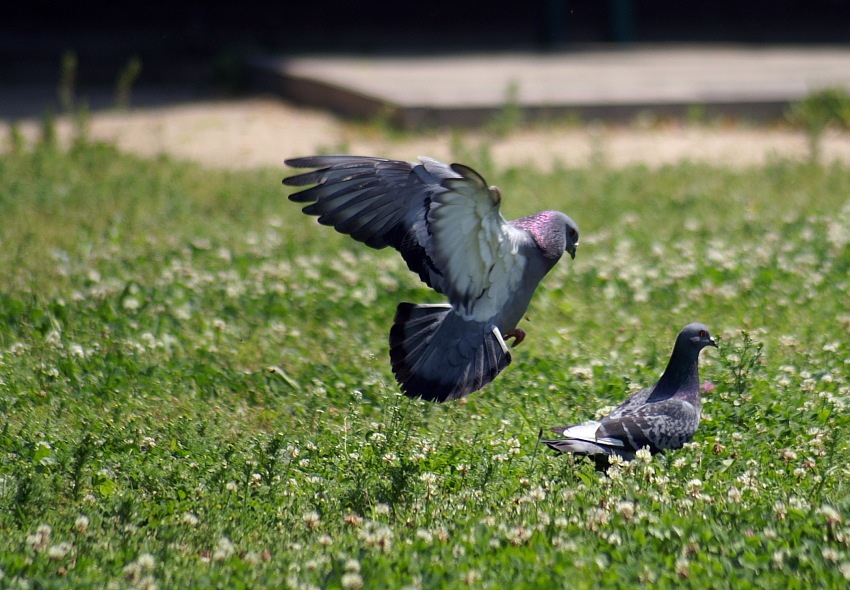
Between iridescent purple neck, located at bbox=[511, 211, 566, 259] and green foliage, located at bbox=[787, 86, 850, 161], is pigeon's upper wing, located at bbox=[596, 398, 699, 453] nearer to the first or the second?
iridescent purple neck, located at bbox=[511, 211, 566, 259]

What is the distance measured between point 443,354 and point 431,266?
328mm

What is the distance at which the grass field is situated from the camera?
10.3ft

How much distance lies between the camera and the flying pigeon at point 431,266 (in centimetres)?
401

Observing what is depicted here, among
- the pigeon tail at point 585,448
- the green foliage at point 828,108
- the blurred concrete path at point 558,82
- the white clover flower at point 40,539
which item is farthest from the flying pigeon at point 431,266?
the green foliage at point 828,108

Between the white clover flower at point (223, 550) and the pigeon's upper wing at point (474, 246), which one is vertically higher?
the pigeon's upper wing at point (474, 246)

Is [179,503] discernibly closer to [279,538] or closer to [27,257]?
[279,538]

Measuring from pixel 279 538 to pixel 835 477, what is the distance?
1.76 m

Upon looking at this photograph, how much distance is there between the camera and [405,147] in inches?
380

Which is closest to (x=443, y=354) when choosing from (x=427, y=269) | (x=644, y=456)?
(x=427, y=269)

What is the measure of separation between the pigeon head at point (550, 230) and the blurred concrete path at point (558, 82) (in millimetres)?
5837

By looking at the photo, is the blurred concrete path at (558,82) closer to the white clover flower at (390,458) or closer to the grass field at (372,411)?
the grass field at (372,411)

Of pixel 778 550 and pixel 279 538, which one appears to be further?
pixel 279 538

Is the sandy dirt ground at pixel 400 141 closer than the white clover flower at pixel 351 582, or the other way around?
the white clover flower at pixel 351 582

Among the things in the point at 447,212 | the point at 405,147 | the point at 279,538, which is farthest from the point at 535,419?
the point at 405,147
